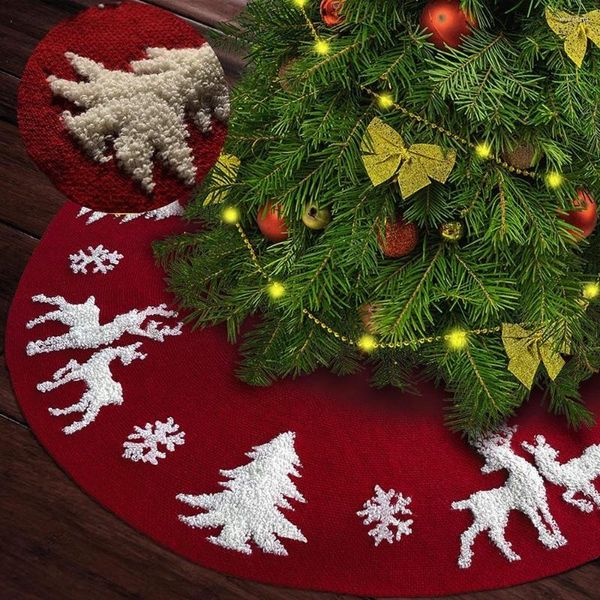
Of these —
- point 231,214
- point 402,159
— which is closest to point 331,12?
point 402,159

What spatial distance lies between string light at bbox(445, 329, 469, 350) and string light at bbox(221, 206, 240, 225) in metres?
0.30

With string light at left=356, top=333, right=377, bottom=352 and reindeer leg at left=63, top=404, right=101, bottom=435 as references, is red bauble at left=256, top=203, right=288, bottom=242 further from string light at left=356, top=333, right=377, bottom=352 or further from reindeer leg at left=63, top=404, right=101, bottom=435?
reindeer leg at left=63, top=404, right=101, bottom=435

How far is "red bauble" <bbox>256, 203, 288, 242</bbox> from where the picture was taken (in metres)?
1.02

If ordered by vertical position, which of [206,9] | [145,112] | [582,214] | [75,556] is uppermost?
[582,214]

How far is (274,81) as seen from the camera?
100 centimetres

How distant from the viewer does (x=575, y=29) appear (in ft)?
2.67

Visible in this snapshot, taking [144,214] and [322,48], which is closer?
[322,48]

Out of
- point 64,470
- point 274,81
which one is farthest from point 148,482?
point 274,81

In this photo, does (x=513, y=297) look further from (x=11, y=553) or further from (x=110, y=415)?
(x=11, y=553)

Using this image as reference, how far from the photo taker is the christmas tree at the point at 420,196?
0.85 m

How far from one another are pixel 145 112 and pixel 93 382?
15.2 inches

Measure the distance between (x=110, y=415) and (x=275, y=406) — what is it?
0.21 meters

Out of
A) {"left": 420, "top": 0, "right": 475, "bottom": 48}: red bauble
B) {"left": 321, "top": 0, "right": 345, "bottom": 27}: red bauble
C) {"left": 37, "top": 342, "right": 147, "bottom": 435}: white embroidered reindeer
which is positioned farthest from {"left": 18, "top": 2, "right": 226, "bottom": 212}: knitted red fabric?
{"left": 420, "top": 0, "right": 475, "bottom": 48}: red bauble

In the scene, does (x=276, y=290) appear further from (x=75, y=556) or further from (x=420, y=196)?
(x=75, y=556)
